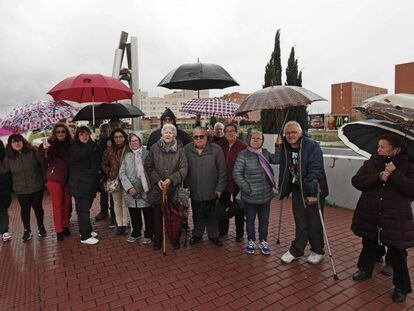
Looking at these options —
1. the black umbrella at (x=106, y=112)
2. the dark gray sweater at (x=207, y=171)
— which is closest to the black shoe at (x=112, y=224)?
the black umbrella at (x=106, y=112)

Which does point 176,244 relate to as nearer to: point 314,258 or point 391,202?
point 314,258

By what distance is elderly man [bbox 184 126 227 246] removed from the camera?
4102mm

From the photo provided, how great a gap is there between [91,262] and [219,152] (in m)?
2.25

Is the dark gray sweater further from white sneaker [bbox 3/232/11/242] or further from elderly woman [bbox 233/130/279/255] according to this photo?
white sneaker [bbox 3/232/11/242]

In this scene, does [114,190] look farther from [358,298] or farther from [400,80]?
[400,80]

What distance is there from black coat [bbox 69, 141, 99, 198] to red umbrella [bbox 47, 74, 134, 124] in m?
0.82

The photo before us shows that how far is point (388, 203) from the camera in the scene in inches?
115

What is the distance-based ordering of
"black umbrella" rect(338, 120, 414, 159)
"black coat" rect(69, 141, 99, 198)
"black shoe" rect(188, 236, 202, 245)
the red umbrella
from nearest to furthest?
"black umbrella" rect(338, 120, 414, 159)
the red umbrella
"black coat" rect(69, 141, 99, 198)
"black shoe" rect(188, 236, 202, 245)

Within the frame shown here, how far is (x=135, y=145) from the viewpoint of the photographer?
4.42 meters


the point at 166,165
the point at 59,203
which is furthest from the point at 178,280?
the point at 59,203

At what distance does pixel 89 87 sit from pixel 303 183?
3.20 metres

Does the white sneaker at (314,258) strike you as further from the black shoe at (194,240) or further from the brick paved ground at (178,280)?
the black shoe at (194,240)

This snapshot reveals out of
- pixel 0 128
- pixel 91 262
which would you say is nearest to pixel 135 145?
pixel 91 262

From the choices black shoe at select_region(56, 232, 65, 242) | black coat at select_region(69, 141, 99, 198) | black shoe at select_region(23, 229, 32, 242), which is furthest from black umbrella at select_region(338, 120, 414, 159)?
black shoe at select_region(23, 229, 32, 242)
